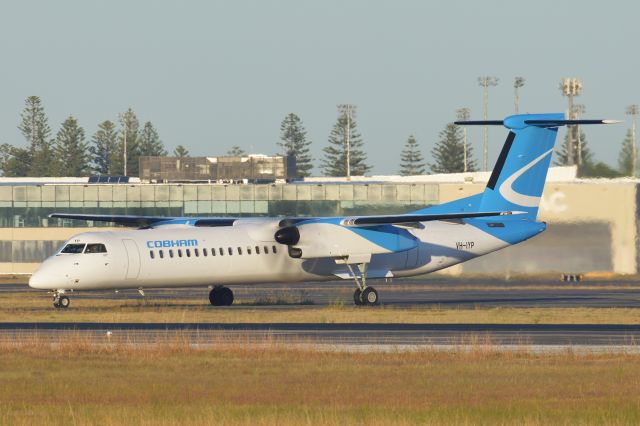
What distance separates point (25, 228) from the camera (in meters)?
84.2

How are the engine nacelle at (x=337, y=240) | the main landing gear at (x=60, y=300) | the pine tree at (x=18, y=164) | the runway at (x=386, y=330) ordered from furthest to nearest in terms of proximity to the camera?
the pine tree at (x=18, y=164) → the engine nacelle at (x=337, y=240) → the main landing gear at (x=60, y=300) → the runway at (x=386, y=330)

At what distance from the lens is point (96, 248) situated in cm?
4259

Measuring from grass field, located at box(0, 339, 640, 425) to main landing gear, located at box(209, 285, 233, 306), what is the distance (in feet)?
55.8

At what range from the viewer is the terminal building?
67.7m

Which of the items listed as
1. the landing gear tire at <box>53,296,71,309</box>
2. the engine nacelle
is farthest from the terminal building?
the landing gear tire at <box>53,296,71,309</box>

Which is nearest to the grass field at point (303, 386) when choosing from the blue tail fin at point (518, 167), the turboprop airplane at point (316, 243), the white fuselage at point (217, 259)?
the white fuselage at point (217, 259)

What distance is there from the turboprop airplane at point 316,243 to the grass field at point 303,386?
12806 mm

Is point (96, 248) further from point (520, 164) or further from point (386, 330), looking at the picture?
point (520, 164)

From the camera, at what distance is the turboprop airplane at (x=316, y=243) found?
4269 centimetres

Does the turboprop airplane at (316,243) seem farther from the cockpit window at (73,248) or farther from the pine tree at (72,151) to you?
the pine tree at (72,151)

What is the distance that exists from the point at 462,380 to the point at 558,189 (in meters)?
45.9

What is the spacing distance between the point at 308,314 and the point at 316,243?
550 centimetres

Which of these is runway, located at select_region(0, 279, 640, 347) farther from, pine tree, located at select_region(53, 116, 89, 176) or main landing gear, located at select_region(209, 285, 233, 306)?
pine tree, located at select_region(53, 116, 89, 176)

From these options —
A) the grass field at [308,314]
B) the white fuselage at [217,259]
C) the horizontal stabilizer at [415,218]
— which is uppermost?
the horizontal stabilizer at [415,218]
